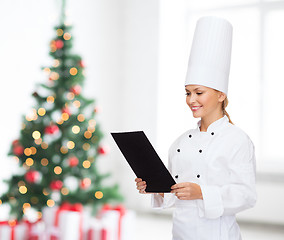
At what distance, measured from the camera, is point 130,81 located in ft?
18.2

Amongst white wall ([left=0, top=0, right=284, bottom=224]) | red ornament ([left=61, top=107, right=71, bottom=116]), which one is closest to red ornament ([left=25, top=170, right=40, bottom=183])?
red ornament ([left=61, top=107, right=71, bottom=116])

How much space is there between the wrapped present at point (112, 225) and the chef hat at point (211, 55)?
217cm

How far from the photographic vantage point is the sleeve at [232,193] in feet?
4.07

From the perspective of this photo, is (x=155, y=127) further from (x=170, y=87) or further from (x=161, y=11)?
(x=161, y=11)

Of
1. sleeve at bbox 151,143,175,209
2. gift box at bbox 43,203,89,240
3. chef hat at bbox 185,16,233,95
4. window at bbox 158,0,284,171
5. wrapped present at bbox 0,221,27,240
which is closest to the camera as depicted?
chef hat at bbox 185,16,233,95

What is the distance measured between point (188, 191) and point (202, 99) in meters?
0.30

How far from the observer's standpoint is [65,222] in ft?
10.3

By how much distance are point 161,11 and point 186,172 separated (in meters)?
4.21

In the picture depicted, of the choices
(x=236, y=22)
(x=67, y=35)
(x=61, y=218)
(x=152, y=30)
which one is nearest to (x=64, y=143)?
(x=61, y=218)

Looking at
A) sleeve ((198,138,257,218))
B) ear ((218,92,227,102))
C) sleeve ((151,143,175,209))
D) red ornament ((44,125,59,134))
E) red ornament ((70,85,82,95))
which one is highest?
red ornament ((70,85,82,95))

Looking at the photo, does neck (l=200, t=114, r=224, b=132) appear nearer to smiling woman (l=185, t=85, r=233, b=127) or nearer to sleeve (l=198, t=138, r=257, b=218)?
smiling woman (l=185, t=85, r=233, b=127)

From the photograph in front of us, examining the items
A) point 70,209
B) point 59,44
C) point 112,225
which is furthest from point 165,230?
point 59,44

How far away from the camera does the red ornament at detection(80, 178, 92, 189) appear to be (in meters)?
3.42

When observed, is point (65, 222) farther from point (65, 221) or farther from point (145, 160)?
point (145, 160)
